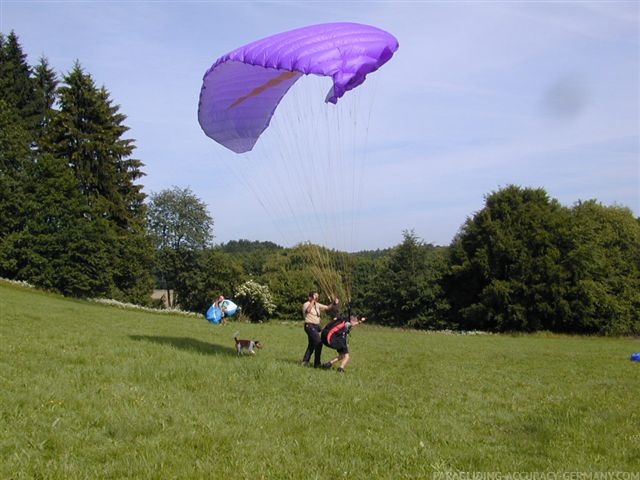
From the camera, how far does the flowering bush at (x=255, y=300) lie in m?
69.1

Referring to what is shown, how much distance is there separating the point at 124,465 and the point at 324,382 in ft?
16.7

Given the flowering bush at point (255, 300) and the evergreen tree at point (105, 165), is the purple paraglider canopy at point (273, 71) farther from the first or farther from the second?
the flowering bush at point (255, 300)

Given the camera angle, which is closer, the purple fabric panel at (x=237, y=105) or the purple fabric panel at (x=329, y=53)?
the purple fabric panel at (x=329, y=53)

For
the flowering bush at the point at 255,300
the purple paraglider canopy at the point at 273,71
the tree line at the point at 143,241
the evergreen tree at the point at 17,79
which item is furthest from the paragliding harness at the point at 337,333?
the flowering bush at the point at 255,300

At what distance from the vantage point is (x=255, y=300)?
232 feet

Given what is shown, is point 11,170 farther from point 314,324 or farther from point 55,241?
point 314,324

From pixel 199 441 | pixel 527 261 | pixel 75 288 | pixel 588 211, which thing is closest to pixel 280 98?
pixel 199 441

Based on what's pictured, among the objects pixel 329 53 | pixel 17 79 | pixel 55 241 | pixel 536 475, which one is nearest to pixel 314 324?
pixel 329 53

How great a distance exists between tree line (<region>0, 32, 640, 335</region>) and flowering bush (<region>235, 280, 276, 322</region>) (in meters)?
15.2

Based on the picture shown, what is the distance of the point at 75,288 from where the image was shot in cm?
4312

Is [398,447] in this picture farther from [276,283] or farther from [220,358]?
[276,283]

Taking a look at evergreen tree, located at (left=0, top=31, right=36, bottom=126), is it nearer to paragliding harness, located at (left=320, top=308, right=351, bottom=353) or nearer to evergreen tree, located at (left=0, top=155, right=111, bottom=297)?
evergreen tree, located at (left=0, top=155, right=111, bottom=297)

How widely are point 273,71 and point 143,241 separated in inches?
1664

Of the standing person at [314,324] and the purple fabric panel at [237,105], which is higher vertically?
the purple fabric panel at [237,105]
